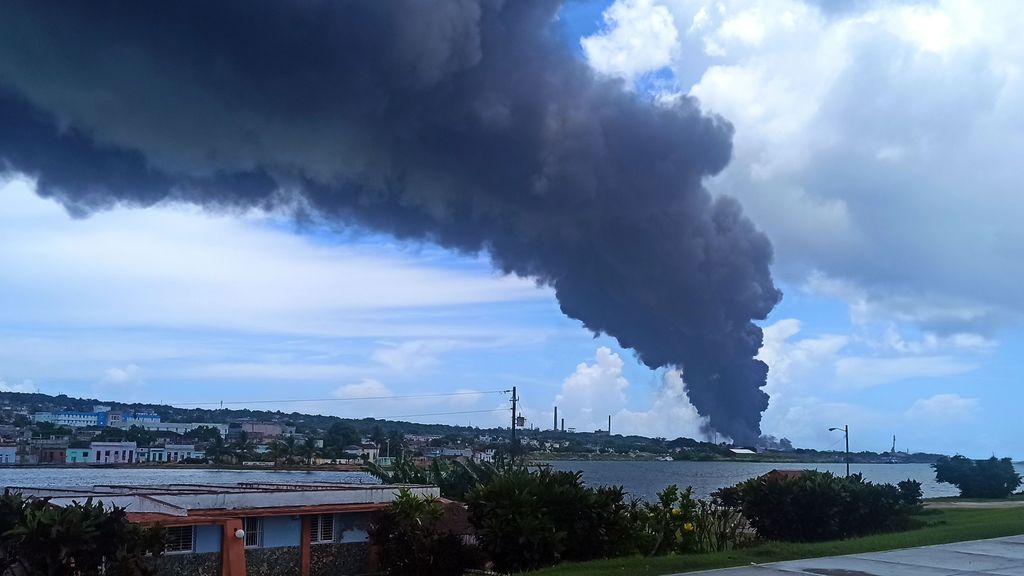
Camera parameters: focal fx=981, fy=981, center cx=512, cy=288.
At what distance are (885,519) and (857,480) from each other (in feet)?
4.25

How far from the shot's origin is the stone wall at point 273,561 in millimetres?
21750

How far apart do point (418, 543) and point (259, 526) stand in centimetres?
377

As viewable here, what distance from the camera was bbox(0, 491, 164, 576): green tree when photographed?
15.8 m

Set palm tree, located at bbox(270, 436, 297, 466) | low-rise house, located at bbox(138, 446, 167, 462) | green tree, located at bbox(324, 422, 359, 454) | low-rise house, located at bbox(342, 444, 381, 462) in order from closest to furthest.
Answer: palm tree, located at bbox(270, 436, 297, 466) → low-rise house, located at bbox(342, 444, 381, 462) → green tree, located at bbox(324, 422, 359, 454) → low-rise house, located at bbox(138, 446, 167, 462)

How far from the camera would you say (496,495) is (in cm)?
2139

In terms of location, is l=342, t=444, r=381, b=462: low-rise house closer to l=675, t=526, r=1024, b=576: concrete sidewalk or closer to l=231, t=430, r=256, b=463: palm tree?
l=231, t=430, r=256, b=463: palm tree

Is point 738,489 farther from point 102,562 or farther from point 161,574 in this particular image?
point 102,562

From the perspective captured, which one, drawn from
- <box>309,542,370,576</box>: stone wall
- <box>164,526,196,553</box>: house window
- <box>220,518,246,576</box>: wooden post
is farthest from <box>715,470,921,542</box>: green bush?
<box>164,526,196,553</box>: house window

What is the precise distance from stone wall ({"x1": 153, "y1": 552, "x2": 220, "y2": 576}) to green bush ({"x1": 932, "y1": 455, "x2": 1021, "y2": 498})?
58227mm

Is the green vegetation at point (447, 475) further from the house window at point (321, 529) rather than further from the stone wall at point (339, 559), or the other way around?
the house window at point (321, 529)

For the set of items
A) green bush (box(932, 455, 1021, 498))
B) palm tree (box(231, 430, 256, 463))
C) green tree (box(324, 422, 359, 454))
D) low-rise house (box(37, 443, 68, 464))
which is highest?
green bush (box(932, 455, 1021, 498))

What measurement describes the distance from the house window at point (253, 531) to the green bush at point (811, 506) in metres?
12.9

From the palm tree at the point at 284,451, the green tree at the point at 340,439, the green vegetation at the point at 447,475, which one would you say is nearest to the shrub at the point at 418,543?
the green vegetation at the point at 447,475

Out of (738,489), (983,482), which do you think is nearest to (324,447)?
(983,482)
